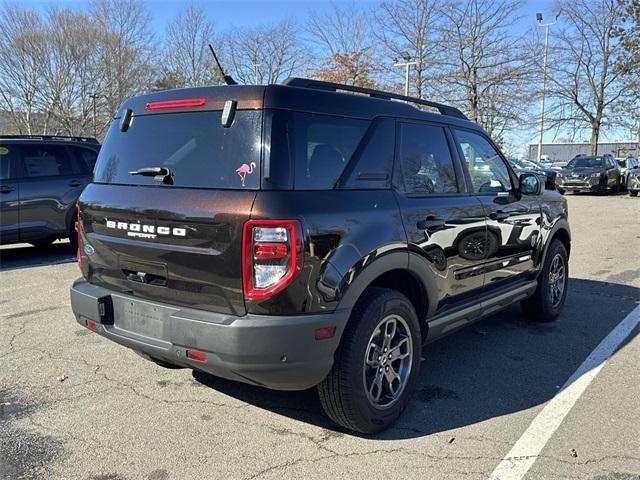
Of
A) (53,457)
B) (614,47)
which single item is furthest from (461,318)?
(614,47)

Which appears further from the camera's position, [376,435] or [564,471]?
[376,435]

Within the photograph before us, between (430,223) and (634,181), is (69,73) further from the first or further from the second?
(430,223)

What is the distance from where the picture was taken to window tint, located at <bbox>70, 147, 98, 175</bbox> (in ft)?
28.5

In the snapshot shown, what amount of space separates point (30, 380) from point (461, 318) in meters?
3.12

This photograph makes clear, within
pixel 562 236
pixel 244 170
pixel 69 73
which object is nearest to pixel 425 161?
pixel 244 170

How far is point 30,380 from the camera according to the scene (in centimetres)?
389

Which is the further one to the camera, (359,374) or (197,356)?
(359,374)

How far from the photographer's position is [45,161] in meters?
8.39

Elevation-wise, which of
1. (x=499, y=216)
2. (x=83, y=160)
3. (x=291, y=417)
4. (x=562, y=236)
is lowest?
(x=291, y=417)

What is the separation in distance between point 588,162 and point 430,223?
23.4 meters

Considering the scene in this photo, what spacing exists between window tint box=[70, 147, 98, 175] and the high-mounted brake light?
A: 608 centimetres

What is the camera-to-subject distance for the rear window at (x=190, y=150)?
2.75 meters

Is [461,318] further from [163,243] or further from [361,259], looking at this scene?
[163,243]

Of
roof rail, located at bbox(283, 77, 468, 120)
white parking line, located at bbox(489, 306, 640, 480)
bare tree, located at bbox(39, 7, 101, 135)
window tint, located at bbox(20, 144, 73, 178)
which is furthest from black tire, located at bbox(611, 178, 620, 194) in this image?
bare tree, located at bbox(39, 7, 101, 135)
